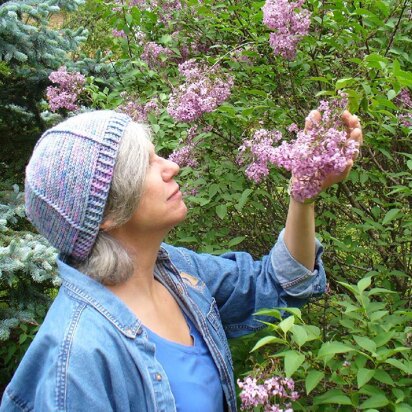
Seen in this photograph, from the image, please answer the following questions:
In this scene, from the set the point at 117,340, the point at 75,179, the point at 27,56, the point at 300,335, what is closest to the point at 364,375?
the point at 300,335

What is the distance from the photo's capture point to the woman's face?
5.82ft

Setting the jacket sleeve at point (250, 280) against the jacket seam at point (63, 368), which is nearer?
the jacket seam at point (63, 368)

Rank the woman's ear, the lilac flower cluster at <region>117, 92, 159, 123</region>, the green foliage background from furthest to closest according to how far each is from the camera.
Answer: the lilac flower cluster at <region>117, 92, 159, 123</region> → the green foliage background → the woman's ear

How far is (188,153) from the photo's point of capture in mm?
2588

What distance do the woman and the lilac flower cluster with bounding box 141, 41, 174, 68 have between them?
1556 millimetres

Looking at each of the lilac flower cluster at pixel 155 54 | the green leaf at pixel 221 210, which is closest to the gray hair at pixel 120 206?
the green leaf at pixel 221 210

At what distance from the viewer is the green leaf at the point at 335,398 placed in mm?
1541

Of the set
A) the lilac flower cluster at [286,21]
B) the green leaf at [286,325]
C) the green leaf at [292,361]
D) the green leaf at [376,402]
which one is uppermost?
the lilac flower cluster at [286,21]

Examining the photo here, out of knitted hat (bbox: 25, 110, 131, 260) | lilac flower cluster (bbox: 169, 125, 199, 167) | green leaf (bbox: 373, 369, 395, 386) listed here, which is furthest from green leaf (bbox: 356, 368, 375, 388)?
lilac flower cluster (bbox: 169, 125, 199, 167)

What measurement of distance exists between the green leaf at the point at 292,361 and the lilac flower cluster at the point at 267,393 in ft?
0.24

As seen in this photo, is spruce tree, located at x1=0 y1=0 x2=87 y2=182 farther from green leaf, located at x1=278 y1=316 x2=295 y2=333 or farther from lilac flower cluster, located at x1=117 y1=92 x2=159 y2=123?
green leaf, located at x1=278 y1=316 x2=295 y2=333

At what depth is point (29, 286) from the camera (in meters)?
3.68

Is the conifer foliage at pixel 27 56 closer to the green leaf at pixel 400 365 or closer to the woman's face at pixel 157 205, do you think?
the woman's face at pixel 157 205

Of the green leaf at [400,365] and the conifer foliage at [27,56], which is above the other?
the conifer foliage at [27,56]
